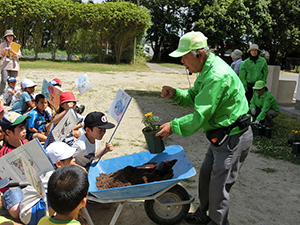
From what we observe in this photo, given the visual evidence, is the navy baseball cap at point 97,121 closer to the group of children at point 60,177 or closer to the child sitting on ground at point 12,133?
the group of children at point 60,177

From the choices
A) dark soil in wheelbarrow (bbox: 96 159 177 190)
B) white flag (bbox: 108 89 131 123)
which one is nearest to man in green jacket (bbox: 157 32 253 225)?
dark soil in wheelbarrow (bbox: 96 159 177 190)

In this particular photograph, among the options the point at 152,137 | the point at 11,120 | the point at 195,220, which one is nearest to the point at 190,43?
the point at 152,137

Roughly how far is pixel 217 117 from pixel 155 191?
0.90 meters

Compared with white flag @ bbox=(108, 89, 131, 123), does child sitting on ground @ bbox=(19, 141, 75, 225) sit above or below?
below

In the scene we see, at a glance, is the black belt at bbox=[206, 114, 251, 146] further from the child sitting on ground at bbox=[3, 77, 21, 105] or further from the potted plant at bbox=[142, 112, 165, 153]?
the child sitting on ground at bbox=[3, 77, 21, 105]

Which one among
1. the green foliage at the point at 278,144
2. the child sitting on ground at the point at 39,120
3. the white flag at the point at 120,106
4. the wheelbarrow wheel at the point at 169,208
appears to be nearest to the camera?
the wheelbarrow wheel at the point at 169,208

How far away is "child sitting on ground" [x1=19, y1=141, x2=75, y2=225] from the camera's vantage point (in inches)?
117

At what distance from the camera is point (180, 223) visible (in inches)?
132

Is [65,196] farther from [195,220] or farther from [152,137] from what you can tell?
[195,220]

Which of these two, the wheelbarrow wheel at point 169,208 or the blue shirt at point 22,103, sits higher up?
the blue shirt at point 22,103

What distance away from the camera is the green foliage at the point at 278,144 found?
545 centimetres

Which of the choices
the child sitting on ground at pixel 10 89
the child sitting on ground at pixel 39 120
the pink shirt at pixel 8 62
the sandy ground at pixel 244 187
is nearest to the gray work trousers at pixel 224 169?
the sandy ground at pixel 244 187

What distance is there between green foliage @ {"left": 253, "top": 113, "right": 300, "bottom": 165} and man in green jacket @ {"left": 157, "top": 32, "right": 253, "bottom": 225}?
2.88 metres

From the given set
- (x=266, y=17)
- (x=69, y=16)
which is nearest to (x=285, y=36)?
(x=266, y=17)
